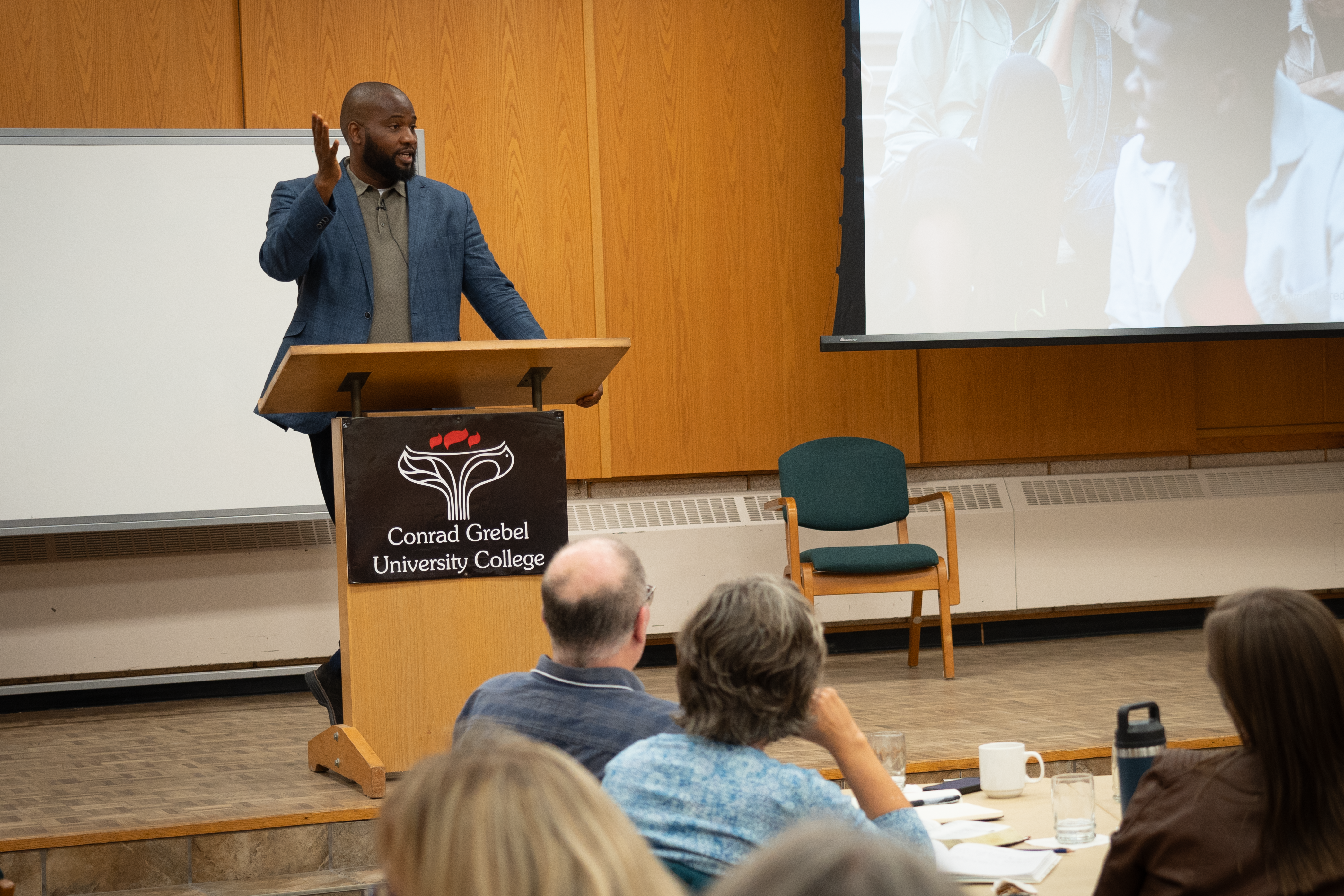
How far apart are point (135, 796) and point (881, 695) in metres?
2.36

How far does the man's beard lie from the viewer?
3.07 m

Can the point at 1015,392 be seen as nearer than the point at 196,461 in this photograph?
No

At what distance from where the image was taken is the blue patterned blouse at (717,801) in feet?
4.34

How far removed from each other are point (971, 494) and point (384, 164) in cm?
326

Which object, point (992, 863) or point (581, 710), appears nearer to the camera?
point (992, 863)

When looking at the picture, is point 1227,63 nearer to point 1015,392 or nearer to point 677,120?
point 1015,392

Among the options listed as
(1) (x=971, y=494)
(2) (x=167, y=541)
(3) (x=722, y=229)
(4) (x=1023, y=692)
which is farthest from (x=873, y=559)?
(2) (x=167, y=541)

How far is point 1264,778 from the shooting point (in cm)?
118

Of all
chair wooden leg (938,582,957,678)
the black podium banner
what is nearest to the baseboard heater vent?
chair wooden leg (938,582,957,678)

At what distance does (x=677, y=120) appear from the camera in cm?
522

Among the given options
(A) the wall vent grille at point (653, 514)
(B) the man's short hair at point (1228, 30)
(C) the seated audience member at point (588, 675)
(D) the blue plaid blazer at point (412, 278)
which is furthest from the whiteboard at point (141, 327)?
(B) the man's short hair at point (1228, 30)

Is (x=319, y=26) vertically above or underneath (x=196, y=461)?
above

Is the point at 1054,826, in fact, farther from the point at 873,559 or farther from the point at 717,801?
the point at 873,559

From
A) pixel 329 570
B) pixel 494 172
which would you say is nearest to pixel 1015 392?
pixel 494 172
